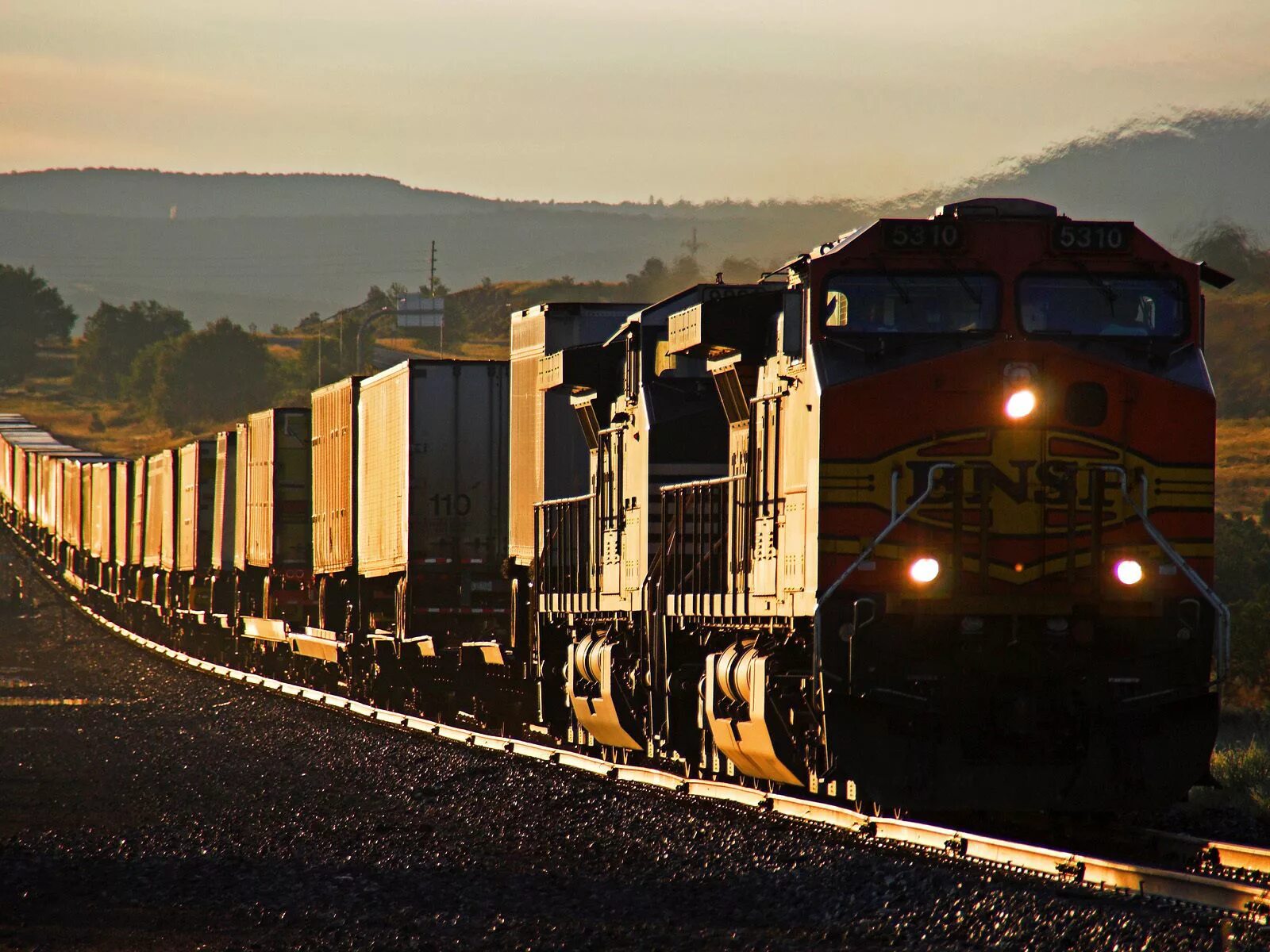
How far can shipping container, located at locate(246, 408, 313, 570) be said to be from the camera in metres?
31.7

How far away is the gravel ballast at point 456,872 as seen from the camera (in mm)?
8422

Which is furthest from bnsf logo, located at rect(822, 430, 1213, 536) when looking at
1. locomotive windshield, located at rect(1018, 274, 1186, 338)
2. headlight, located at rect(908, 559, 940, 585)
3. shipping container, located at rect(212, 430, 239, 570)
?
shipping container, located at rect(212, 430, 239, 570)

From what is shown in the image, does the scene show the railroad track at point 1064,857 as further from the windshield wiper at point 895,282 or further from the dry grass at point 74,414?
the dry grass at point 74,414

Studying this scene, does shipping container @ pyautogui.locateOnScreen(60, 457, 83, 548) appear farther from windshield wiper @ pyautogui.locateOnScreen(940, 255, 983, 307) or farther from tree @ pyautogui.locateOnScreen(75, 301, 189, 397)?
tree @ pyautogui.locateOnScreen(75, 301, 189, 397)

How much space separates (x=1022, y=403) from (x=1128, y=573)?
120cm

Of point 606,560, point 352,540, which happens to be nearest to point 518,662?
point 606,560

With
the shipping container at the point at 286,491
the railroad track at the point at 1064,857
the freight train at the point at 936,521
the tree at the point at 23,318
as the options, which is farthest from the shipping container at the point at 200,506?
the tree at the point at 23,318

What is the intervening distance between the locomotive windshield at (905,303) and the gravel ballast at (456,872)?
3.17 metres

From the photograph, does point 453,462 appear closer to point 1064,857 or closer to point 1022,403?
point 1022,403

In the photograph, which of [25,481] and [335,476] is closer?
[335,476]

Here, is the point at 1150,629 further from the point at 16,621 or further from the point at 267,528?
the point at 16,621

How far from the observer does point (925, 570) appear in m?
10.9

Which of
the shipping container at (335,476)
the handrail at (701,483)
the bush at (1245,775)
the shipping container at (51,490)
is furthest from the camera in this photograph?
the shipping container at (51,490)

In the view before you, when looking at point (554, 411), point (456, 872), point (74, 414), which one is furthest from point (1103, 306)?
point (74, 414)
